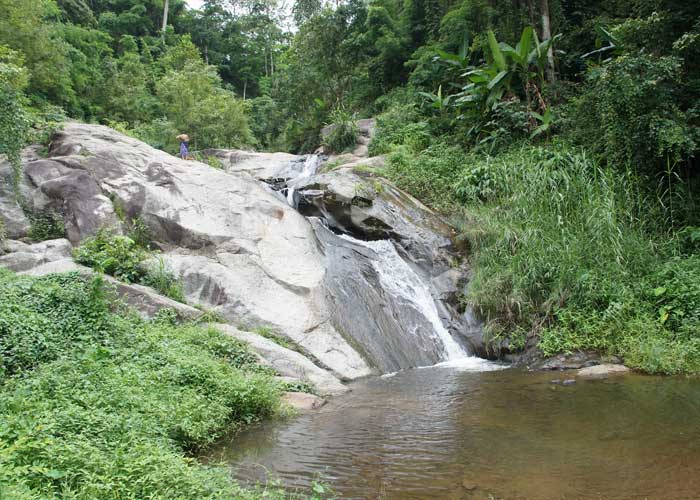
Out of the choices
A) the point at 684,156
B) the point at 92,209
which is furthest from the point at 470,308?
the point at 92,209

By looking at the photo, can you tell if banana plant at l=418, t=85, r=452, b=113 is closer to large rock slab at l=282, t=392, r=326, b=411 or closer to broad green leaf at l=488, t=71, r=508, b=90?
broad green leaf at l=488, t=71, r=508, b=90

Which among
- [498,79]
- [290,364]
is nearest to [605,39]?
[498,79]

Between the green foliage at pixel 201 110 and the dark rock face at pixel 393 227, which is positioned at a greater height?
the green foliage at pixel 201 110

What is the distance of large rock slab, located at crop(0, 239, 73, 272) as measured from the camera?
30.9ft

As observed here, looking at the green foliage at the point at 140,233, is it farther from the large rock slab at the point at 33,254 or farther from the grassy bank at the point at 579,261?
the grassy bank at the point at 579,261

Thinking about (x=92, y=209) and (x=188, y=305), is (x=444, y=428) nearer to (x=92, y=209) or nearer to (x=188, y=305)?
(x=188, y=305)

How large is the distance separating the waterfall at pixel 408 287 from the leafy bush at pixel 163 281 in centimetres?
416

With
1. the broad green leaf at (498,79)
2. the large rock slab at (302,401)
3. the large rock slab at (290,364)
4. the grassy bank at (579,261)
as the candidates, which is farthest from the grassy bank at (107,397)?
the broad green leaf at (498,79)

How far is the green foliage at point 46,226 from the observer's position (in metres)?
10.5

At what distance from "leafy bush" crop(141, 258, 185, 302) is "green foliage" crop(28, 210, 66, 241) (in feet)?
7.50

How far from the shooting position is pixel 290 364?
7.98 metres

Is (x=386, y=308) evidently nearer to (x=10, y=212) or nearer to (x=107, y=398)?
(x=107, y=398)

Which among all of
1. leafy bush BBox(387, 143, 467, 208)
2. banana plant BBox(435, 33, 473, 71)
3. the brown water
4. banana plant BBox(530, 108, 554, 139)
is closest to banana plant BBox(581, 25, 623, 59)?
banana plant BBox(530, 108, 554, 139)

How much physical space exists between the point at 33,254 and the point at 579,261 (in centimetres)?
1033
